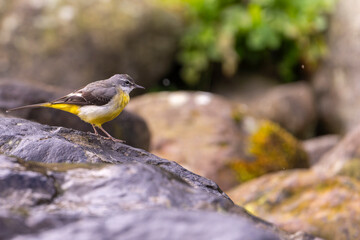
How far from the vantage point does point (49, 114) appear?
7109 millimetres

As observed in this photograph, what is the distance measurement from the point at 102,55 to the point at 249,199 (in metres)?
7.79

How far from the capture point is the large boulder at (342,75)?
12.8 meters

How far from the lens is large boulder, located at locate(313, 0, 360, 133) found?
12805 millimetres

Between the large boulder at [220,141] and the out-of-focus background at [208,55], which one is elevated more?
the out-of-focus background at [208,55]

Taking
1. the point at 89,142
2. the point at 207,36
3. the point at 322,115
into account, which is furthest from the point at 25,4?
the point at 89,142

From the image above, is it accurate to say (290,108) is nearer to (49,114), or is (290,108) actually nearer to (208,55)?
(208,55)

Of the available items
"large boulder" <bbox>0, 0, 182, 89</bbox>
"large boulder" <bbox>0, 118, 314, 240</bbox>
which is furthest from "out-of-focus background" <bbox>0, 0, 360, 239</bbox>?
"large boulder" <bbox>0, 118, 314, 240</bbox>

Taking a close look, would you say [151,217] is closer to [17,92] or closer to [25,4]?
[17,92]

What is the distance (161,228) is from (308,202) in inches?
169

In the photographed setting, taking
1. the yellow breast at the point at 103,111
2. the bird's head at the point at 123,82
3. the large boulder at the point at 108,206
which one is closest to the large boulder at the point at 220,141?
the bird's head at the point at 123,82

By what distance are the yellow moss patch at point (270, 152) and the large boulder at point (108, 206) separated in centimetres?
559

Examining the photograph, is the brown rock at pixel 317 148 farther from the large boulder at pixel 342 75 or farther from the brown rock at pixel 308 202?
the brown rock at pixel 308 202

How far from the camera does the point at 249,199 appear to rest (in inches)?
259

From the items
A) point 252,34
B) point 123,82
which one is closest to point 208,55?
point 252,34
